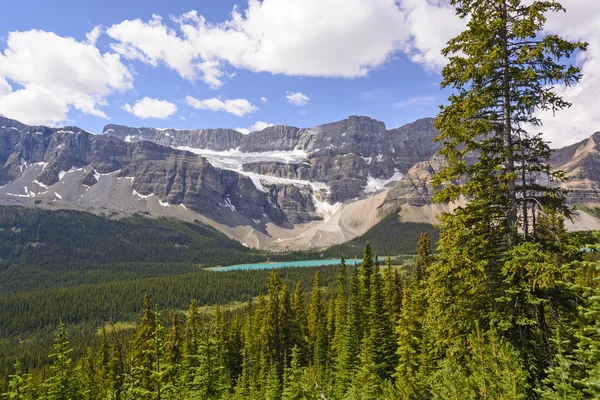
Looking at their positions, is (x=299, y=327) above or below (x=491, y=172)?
below

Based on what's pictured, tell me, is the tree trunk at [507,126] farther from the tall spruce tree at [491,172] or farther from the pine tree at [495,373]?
the pine tree at [495,373]

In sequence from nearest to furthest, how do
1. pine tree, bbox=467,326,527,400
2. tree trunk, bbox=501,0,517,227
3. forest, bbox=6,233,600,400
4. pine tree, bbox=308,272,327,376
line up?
pine tree, bbox=467,326,527,400
forest, bbox=6,233,600,400
tree trunk, bbox=501,0,517,227
pine tree, bbox=308,272,327,376

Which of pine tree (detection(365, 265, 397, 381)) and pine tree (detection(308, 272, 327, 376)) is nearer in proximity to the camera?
pine tree (detection(365, 265, 397, 381))

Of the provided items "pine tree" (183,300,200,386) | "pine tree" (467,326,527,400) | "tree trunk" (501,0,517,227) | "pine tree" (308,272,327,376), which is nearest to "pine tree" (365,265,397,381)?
"pine tree" (308,272,327,376)

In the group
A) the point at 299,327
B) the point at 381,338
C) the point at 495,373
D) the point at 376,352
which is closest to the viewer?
the point at 495,373

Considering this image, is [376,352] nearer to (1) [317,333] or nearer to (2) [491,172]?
(1) [317,333]

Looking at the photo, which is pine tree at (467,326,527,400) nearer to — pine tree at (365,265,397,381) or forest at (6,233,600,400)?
forest at (6,233,600,400)

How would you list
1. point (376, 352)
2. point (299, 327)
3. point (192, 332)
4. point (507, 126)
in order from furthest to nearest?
point (299, 327), point (192, 332), point (376, 352), point (507, 126)

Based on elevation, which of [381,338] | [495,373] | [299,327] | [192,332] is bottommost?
[299,327]

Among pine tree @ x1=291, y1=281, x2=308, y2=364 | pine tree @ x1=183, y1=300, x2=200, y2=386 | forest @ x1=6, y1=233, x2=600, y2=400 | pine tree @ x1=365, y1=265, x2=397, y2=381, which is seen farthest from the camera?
pine tree @ x1=291, y1=281, x2=308, y2=364

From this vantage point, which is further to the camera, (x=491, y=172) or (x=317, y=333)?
(x=317, y=333)

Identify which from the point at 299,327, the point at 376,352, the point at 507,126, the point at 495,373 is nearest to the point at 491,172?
the point at 507,126

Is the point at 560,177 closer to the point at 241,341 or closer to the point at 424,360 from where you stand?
the point at 424,360

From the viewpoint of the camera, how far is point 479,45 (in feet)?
41.7
